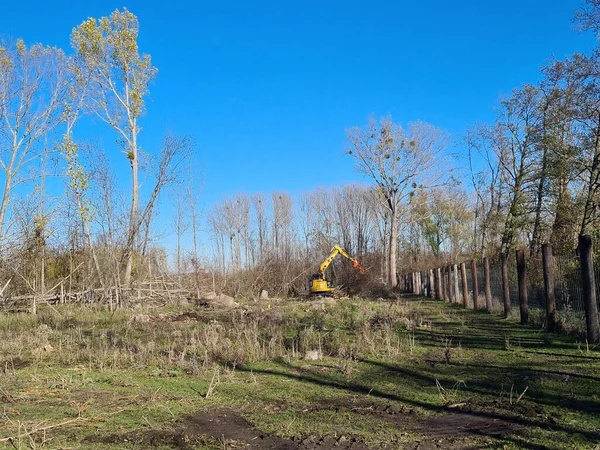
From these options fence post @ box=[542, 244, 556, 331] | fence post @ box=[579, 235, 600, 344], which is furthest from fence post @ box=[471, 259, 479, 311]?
fence post @ box=[579, 235, 600, 344]

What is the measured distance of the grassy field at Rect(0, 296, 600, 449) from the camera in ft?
15.1

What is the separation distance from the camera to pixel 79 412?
5430 mm

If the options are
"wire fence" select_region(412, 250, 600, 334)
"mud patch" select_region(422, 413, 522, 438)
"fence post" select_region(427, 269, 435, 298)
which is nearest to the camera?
"mud patch" select_region(422, 413, 522, 438)

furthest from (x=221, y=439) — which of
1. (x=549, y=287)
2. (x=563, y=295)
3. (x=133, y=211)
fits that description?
(x=133, y=211)

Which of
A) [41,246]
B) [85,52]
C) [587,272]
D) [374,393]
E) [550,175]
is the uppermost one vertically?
[85,52]

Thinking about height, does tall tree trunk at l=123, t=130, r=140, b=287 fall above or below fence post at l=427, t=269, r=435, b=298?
above

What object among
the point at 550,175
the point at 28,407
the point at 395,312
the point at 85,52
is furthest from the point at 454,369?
the point at 85,52

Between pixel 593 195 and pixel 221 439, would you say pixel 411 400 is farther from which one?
pixel 593 195

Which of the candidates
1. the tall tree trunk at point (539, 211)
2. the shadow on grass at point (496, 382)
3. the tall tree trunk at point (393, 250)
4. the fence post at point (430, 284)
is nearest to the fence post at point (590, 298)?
the shadow on grass at point (496, 382)

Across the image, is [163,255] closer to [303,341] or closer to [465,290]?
[465,290]

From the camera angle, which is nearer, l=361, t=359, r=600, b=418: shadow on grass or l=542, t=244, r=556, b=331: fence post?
l=361, t=359, r=600, b=418: shadow on grass

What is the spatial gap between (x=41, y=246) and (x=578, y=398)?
19175 millimetres

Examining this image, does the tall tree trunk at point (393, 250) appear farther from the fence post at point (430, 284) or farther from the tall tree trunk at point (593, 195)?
the tall tree trunk at point (593, 195)

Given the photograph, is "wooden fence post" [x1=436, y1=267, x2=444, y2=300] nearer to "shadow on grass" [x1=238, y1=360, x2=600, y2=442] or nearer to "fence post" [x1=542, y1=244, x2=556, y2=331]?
"fence post" [x1=542, y1=244, x2=556, y2=331]
